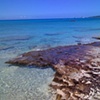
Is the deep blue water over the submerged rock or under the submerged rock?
under

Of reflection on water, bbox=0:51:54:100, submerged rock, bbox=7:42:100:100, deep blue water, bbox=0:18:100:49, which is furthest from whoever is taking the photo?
deep blue water, bbox=0:18:100:49

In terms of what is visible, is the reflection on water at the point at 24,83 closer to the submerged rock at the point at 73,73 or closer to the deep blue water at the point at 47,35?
the submerged rock at the point at 73,73

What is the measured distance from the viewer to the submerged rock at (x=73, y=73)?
6416mm

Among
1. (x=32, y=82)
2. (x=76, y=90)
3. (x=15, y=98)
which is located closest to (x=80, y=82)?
(x=76, y=90)

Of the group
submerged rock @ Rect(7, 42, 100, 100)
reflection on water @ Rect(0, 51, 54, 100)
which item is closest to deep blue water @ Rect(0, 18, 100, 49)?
submerged rock @ Rect(7, 42, 100, 100)

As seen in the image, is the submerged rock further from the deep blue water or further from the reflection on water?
the deep blue water

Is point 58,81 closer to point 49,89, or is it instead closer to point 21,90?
point 49,89

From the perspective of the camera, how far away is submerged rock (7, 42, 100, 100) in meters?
6.42

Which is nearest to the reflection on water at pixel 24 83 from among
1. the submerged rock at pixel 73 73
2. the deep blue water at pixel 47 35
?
the submerged rock at pixel 73 73

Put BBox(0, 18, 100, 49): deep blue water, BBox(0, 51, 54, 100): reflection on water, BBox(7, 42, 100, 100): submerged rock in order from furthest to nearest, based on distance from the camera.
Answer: BBox(0, 18, 100, 49): deep blue water < BBox(0, 51, 54, 100): reflection on water < BBox(7, 42, 100, 100): submerged rock

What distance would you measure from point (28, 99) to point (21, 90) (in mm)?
898

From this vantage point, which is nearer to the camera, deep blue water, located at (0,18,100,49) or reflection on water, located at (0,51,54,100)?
reflection on water, located at (0,51,54,100)

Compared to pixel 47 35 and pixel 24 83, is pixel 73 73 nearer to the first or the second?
pixel 24 83

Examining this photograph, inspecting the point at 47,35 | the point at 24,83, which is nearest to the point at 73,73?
the point at 24,83
